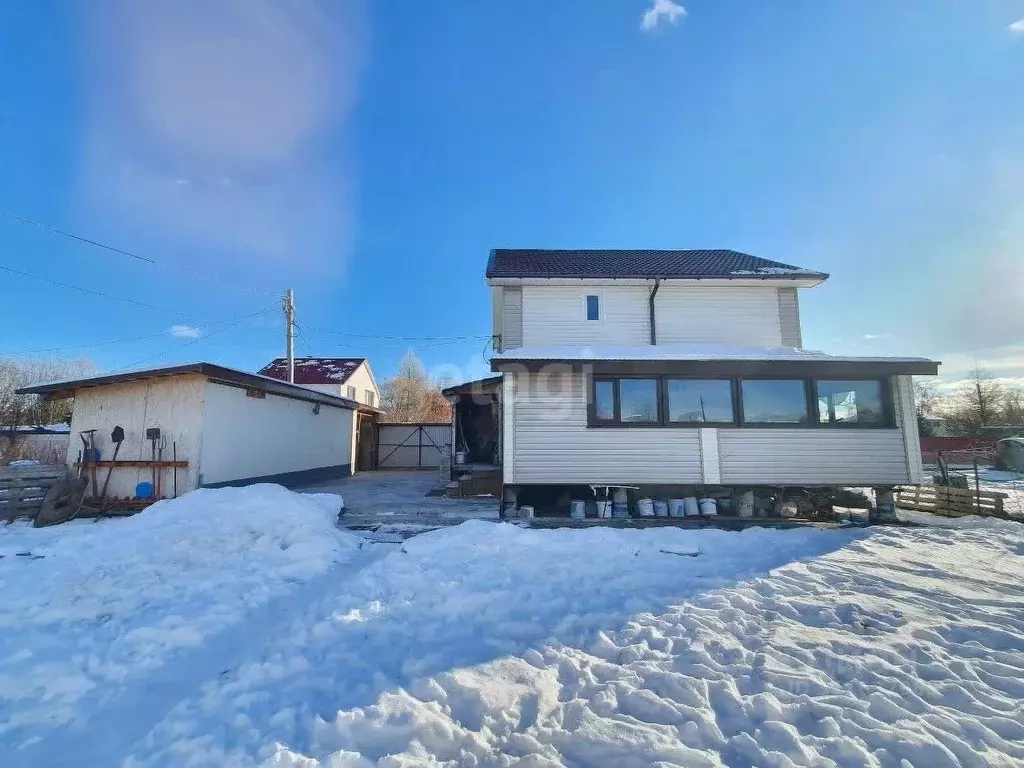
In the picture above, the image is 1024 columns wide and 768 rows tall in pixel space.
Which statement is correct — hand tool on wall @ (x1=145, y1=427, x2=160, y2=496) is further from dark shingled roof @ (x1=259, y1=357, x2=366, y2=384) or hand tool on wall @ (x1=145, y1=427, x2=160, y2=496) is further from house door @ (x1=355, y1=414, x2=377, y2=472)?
dark shingled roof @ (x1=259, y1=357, x2=366, y2=384)

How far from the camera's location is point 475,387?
1146 centimetres

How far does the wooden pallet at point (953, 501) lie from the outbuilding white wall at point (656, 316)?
4.33 meters

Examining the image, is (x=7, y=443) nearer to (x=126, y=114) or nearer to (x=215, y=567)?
(x=126, y=114)

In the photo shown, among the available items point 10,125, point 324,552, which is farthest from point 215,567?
point 10,125

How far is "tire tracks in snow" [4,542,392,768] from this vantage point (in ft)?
7.23

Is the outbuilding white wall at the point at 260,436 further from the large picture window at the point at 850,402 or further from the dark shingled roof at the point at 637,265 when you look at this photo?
the large picture window at the point at 850,402

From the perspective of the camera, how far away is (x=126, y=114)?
30.3 feet

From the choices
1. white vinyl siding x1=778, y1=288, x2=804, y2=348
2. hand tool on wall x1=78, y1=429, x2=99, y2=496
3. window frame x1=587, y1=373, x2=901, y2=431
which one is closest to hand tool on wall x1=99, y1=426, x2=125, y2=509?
hand tool on wall x1=78, y1=429, x2=99, y2=496

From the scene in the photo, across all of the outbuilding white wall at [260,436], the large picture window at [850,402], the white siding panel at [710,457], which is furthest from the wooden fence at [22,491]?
the large picture window at [850,402]

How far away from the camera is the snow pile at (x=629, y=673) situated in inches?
87.4

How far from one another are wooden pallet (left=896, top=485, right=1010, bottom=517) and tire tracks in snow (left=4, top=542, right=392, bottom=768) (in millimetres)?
10865

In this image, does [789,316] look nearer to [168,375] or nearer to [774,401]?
[774,401]

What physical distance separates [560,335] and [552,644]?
8.67 m

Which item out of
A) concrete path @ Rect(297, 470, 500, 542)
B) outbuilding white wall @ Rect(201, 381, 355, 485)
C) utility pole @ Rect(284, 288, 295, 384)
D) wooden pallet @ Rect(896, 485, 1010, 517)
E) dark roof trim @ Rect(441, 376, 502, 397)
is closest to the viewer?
concrete path @ Rect(297, 470, 500, 542)
